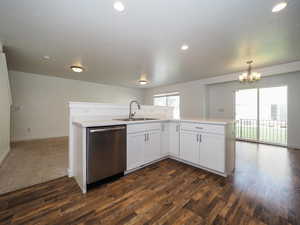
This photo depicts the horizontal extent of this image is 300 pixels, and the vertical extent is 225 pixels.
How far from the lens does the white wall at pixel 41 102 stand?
4566mm

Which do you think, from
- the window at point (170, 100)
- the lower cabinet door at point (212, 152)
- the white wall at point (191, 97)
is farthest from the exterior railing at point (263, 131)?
the lower cabinet door at point (212, 152)

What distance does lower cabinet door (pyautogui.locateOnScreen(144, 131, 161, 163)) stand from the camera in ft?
8.04

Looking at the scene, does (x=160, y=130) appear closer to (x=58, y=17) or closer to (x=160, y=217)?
(x=160, y=217)

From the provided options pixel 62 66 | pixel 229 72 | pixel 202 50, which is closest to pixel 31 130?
pixel 62 66

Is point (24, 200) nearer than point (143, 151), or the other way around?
point (24, 200)

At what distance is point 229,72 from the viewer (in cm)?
466

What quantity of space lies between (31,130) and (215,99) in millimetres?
7794

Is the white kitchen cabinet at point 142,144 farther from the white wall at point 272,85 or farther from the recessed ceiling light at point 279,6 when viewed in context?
the white wall at point 272,85

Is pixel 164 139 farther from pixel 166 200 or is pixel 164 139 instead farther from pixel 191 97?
pixel 191 97

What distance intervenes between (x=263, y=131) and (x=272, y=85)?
167 centimetres

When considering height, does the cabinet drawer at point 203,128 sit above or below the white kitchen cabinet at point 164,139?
above

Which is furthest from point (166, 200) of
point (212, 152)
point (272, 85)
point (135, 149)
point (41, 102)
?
point (41, 102)

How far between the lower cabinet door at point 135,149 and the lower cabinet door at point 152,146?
103 mm

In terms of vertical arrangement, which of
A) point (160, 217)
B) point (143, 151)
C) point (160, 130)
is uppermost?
point (160, 130)
